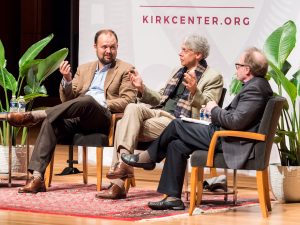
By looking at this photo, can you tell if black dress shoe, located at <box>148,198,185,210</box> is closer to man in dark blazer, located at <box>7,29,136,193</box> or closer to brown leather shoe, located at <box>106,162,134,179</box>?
brown leather shoe, located at <box>106,162,134,179</box>

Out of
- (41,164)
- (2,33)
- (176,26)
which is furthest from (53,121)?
(2,33)

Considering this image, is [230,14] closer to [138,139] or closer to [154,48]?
[154,48]

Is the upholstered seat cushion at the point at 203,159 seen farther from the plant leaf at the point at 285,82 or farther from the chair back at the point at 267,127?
the plant leaf at the point at 285,82

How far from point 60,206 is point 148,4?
2.93m

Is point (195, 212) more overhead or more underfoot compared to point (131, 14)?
more underfoot

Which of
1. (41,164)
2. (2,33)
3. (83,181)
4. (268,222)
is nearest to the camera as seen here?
(268,222)

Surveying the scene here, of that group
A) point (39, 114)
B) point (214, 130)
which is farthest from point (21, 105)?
point (214, 130)

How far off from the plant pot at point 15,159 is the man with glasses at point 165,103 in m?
1.06

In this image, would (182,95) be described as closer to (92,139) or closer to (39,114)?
(92,139)

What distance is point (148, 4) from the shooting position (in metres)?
8.49

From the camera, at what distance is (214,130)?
20.1 ft

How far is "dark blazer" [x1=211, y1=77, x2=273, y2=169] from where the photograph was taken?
5926mm

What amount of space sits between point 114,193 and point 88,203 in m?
0.29

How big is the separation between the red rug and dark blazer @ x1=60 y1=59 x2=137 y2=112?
71 centimetres
